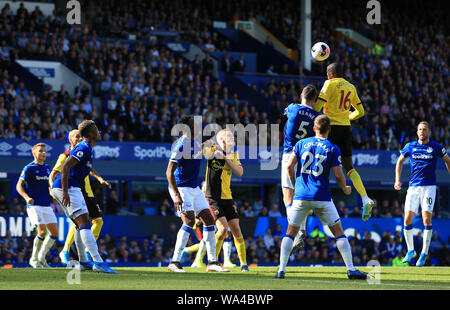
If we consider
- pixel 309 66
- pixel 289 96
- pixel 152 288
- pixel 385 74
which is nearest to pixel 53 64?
pixel 289 96

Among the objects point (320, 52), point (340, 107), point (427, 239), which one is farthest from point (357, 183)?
point (427, 239)

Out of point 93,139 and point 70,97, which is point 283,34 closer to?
point 70,97

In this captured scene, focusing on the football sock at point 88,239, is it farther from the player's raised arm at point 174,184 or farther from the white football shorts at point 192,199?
the white football shorts at point 192,199

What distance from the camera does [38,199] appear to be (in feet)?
53.7

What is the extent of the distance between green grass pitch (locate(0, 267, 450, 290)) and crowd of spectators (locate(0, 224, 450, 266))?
1106 centimetres

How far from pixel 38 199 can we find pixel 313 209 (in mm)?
7093

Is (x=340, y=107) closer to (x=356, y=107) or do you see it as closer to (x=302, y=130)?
(x=356, y=107)

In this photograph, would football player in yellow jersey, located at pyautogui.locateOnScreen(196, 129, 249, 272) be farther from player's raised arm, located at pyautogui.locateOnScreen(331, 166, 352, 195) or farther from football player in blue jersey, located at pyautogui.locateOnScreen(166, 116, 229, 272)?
player's raised arm, located at pyautogui.locateOnScreen(331, 166, 352, 195)

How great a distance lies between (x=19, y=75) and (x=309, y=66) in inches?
587

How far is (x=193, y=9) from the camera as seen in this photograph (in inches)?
1693

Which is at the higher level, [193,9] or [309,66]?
[193,9]

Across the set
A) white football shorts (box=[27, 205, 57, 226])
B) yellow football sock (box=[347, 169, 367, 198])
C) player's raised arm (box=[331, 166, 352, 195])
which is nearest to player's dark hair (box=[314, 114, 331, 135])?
player's raised arm (box=[331, 166, 352, 195])

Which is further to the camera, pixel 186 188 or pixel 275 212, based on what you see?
pixel 275 212

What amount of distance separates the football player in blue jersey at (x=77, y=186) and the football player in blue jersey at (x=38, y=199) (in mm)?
3433
